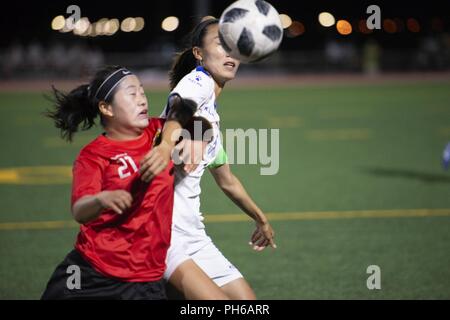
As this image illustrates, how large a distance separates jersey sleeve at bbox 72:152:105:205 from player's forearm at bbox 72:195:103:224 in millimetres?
45

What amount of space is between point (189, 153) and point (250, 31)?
663mm

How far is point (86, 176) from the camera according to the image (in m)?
3.56

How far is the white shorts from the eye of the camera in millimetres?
3951

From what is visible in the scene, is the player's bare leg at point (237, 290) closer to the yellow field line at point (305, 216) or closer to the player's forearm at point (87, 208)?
the player's forearm at point (87, 208)

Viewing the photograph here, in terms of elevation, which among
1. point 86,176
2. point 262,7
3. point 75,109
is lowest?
point 86,176

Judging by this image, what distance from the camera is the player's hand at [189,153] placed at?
386 cm

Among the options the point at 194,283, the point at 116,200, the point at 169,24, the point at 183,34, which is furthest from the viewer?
the point at 169,24

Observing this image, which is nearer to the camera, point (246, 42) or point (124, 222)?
point (124, 222)

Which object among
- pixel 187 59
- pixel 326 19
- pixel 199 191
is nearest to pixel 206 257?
pixel 199 191

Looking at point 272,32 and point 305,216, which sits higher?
point 272,32

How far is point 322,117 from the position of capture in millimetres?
18812

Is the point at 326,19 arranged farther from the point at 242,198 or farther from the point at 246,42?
the point at 246,42

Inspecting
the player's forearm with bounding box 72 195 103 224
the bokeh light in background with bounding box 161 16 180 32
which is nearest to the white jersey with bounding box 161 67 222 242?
the player's forearm with bounding box 72 195 103 224

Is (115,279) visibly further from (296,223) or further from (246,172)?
(246,172)
